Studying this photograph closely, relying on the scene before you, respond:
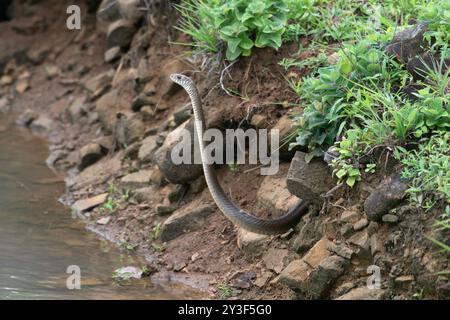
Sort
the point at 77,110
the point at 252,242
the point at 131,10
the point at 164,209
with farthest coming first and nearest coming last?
the point at 77,110 → the point at 131,10 → the point at 164,209 → the point at 252,242

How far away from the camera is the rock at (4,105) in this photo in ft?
35.0

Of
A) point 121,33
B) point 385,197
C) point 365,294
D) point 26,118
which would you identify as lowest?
point 365,294

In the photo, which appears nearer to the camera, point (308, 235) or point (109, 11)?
point (308, 235)

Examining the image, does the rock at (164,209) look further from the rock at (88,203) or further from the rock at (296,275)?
the rock at (296,275)

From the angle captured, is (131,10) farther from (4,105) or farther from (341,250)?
(341,250)

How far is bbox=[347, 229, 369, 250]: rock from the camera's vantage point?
5.07m

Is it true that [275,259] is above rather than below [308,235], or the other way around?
below

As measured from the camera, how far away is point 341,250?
Answer: 16.9 feet

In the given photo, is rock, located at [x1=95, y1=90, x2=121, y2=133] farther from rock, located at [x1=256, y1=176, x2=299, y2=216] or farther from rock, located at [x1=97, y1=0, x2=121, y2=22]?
rock, located at [x1=256, y1=176, x2=299, y2=216]

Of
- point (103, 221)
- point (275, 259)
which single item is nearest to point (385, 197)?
point (275, 259)

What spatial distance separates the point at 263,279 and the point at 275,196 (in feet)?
2.31

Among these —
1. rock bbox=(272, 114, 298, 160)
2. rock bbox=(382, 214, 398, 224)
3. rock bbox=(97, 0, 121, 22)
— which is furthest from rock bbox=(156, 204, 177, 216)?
rock bbox=(97, 0, 121, 22)
